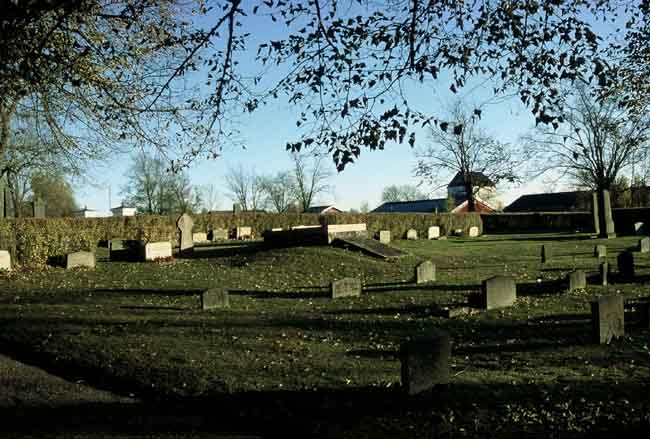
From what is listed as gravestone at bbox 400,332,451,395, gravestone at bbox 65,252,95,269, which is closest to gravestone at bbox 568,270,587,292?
gravestone at bbox 400,332,451,395

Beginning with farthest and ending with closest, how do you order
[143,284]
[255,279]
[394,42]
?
[255,279] → [143,284] → [394,42]

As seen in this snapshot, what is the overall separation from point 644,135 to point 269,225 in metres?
31.3

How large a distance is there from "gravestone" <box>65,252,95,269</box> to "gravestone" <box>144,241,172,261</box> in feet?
7.71

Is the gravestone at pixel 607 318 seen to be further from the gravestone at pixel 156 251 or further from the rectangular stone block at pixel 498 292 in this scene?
the gravestone at pixel 156 251

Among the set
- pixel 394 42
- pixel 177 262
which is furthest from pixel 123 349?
pixel 177 262

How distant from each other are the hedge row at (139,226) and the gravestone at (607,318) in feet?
64.9

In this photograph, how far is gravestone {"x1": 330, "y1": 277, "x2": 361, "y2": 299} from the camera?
1377 centimetres

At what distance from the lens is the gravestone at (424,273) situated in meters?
15.9

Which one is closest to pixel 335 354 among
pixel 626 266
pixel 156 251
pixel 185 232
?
pixel 626 266

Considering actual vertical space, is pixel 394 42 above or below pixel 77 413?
above

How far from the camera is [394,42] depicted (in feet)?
25.1

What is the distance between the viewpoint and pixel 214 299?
482 inches

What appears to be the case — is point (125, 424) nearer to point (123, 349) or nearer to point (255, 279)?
point (123, 349)

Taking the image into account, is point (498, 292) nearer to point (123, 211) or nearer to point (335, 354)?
point (335, 354)
